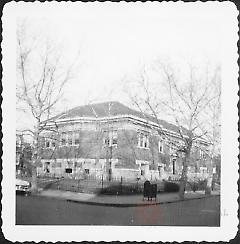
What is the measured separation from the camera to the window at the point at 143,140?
98.6 inches

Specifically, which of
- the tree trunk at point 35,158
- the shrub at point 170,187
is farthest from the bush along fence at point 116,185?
the tree trunk at point 35,158

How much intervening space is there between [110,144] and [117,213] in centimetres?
36

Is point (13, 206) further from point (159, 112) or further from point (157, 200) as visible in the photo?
point (159, 112)

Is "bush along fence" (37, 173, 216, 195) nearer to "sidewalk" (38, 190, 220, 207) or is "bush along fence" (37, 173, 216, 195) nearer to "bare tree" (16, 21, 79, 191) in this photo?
"sidewalk" (38, 190, 220, 207)

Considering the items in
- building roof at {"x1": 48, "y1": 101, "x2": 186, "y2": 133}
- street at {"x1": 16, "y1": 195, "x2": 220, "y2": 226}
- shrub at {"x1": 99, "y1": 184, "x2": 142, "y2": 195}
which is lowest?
street at {"x1": 16, "y1": 195, "x2": 220, "y2": 226}

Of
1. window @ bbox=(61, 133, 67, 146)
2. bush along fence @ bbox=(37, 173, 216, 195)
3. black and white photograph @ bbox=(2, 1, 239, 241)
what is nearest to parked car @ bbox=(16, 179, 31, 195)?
black and white photograph @ bbox=(2, 1, 239, 241)

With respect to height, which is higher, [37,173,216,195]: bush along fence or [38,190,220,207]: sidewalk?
[37,173,216,195]: bush along fence

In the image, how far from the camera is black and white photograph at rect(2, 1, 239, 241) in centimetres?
247

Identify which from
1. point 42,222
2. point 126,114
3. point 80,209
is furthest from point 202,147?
point 42,222

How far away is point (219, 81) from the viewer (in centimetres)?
247

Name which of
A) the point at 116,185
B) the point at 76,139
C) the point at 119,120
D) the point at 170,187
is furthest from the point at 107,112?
the point at 170,187

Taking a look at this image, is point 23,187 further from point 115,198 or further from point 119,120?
point 119,120

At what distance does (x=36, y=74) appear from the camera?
253 centimetres

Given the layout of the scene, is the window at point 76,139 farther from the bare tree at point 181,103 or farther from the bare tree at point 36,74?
the bare tree at point 181,103
